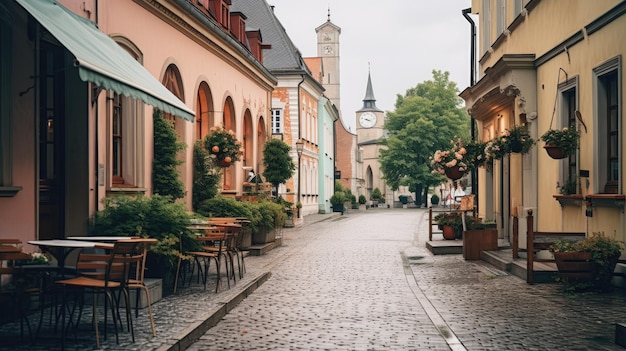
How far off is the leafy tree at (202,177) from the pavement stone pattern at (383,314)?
3.96 metres

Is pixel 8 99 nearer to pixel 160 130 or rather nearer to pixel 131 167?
pixel 131 167

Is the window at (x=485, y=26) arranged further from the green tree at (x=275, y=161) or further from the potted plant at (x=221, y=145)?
the potted plant at (x=221, y=145)

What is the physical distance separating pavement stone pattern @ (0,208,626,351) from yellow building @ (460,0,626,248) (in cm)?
172

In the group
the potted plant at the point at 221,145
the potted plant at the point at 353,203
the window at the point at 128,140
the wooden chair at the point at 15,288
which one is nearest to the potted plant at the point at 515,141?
the potted plant at the point at 221,145

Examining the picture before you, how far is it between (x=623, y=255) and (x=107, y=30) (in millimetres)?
8794

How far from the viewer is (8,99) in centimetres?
908

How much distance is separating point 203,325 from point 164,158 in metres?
7.21

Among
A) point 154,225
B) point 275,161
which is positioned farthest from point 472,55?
point 154,225

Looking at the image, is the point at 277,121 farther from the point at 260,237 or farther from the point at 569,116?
the point at 569,116

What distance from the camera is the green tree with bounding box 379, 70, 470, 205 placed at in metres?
70.0

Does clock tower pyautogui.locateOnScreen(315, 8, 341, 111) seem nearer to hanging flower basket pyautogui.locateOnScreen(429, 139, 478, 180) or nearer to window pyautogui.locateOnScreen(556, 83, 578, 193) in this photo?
hanging flower basket pyautogui.locateOnScreen(429, 139, 478, 180)

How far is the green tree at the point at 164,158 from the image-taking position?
15070 millimetres

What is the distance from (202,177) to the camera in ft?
61.3

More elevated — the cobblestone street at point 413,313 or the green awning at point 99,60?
the green awning at point 99,60
